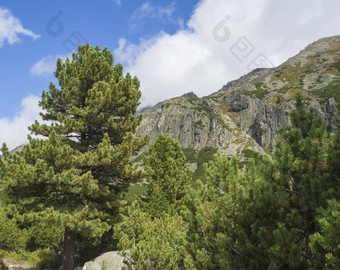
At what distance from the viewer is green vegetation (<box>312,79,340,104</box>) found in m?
103

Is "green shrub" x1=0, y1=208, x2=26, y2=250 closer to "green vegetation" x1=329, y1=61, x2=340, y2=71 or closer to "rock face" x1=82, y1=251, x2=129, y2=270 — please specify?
"rock face" x1=82, y1=251, x2=129, y2=270

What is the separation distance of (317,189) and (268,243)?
103 cm

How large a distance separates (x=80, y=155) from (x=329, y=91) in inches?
5018

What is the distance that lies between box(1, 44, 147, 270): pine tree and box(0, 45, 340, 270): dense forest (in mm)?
53

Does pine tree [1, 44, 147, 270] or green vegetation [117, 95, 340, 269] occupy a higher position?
pine tree [1, 44, 147, 270]

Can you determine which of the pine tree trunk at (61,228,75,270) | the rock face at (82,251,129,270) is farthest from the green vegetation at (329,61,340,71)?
the pine tree trunk at (61,228,75,270)

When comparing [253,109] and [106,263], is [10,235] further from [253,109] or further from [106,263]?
[253,109]

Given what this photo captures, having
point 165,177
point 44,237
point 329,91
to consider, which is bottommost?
point 329,91

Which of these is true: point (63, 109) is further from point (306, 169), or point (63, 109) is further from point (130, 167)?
point (306, 169)

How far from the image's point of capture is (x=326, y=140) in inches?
126

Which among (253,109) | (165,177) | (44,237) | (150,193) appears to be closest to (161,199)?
(150,193)

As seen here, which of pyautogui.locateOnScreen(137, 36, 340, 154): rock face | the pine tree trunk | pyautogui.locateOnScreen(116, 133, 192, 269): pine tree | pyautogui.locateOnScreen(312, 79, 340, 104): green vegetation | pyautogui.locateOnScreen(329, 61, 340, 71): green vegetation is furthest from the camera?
pyautogui.locateOnScreen(329, 61, 340, 71): green vegetation

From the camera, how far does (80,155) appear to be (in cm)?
1093

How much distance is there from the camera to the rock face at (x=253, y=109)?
4451 inches
